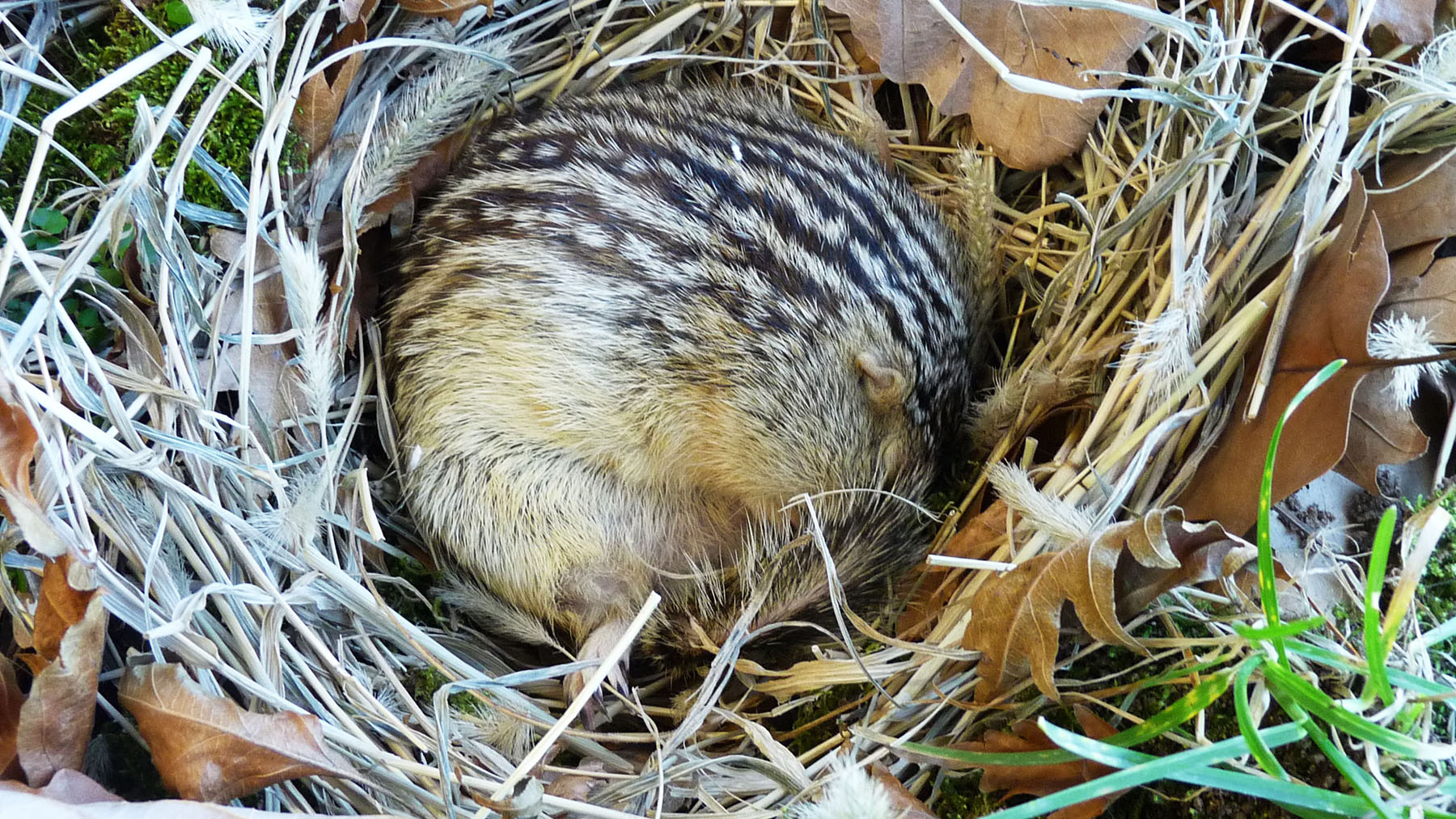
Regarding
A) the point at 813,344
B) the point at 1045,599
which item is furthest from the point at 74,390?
the point at 1045,599

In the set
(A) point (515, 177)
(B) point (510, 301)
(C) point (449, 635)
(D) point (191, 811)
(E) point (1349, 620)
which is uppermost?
(A) point (515, 177)

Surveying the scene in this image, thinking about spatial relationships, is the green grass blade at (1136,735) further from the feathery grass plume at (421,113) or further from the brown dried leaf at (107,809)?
the feathery grass plume at (421,113)

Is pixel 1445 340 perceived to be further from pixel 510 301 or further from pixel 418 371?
pixel 418 371

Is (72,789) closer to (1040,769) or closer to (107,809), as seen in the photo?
(107,809)

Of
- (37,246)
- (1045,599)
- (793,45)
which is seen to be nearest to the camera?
(1045,599)

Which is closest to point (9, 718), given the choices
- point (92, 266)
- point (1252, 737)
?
point (92, 266)

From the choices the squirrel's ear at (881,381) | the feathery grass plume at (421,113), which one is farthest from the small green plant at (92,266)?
the squirrel's ear at (881,381)

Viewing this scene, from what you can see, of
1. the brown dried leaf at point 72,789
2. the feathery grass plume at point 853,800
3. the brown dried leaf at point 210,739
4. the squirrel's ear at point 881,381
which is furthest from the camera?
the squirrel's ear at point 881,381
